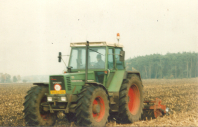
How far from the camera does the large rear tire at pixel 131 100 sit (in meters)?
9.12

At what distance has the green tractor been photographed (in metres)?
7.79

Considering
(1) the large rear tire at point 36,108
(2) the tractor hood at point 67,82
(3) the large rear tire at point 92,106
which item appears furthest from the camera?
(1) the large rear tire at point 36,108

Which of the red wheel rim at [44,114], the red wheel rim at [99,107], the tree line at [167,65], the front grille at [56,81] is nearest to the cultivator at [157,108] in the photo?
the red wheel rim at [99,107]

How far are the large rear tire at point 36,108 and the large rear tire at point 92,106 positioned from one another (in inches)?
59.8

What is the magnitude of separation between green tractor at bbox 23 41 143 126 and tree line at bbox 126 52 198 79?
273ft

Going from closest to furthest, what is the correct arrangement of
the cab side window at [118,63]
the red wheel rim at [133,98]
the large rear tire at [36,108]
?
the large rear tire at [36,108] → the cab side window at [118,63] → the red wheel rim at [133,98]

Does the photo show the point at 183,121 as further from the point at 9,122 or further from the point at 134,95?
the point at 9,122

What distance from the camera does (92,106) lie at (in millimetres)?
7797

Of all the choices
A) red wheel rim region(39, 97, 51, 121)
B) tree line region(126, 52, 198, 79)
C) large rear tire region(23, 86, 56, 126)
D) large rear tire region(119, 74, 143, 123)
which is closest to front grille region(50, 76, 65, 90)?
large rear tire region(23, 86, 56, 126)

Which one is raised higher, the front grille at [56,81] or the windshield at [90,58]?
the windshield at [90,58]

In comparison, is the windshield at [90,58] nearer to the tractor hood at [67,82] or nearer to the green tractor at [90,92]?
the green tractor at [90,92]

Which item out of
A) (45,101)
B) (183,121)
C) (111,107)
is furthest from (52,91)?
(183,121)

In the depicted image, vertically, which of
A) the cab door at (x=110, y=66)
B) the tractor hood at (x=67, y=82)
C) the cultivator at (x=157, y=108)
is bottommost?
the cultivator at (x=157, y=108)

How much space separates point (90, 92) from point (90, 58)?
6.55 ft
